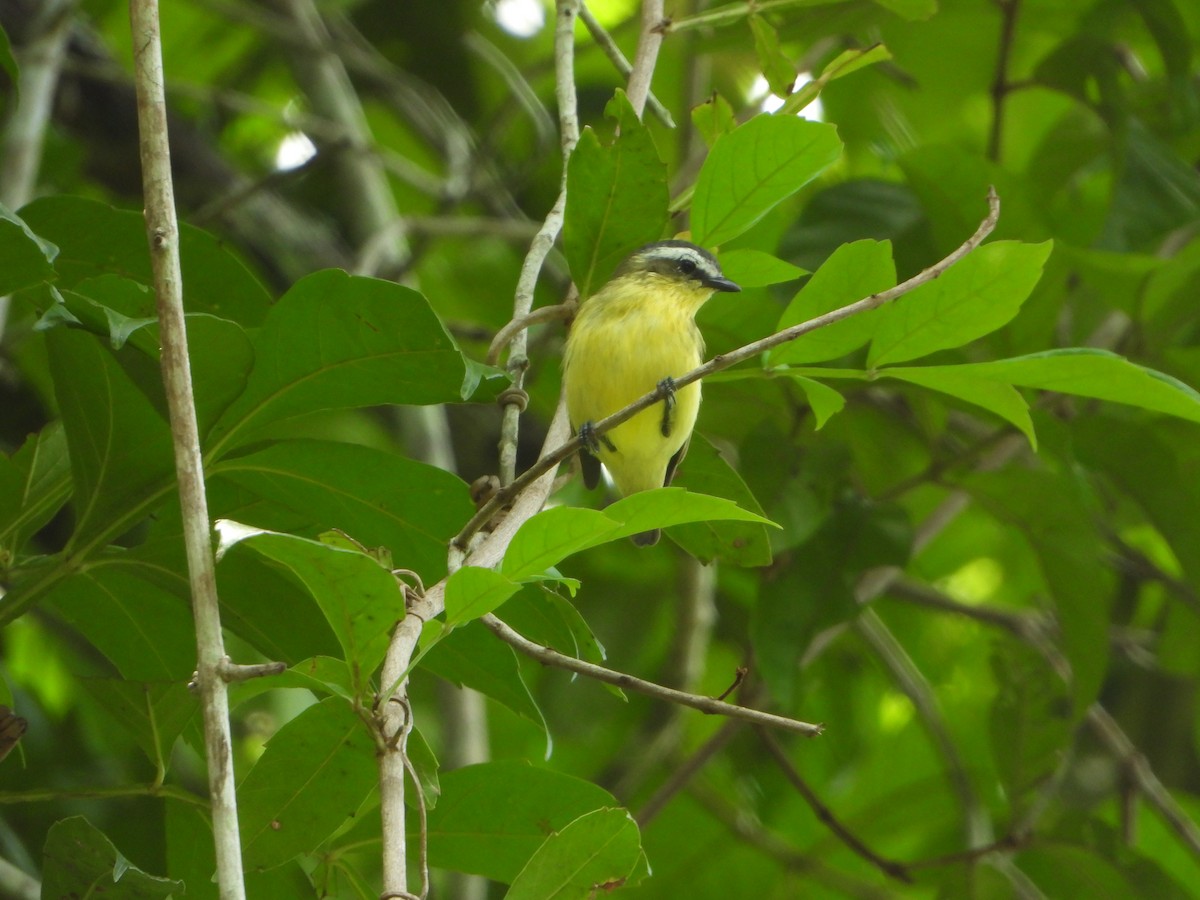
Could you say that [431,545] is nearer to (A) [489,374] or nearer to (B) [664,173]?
(A) [489,374]

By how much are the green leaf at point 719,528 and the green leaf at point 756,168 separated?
18.6 inches

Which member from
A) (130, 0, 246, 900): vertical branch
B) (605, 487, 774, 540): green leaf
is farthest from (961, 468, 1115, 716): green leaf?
(130, 0, 246, 900): vertical branch

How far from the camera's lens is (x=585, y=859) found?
1.44m

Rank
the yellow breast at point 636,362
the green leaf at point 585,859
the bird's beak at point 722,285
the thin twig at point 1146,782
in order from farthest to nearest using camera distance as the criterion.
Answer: the thin twig at point 1146,782
the yellow breast at point 636,362
the bird's beak at point 722,285
the green leaf at point 585,859

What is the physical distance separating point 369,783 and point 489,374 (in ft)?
1.70

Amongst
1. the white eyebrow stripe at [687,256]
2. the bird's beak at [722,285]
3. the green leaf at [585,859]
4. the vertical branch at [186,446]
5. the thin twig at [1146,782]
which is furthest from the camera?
the thin twig at [1146,782]

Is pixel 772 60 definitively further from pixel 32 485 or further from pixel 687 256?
pixel 32 485

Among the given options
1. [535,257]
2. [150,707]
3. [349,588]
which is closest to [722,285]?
[535,257]

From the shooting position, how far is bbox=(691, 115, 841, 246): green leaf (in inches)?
66.3

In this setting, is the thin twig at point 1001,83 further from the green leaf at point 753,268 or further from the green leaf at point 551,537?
the green leaf at point 551,537

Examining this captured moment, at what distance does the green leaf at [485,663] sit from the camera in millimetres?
1792

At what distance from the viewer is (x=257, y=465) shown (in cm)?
174

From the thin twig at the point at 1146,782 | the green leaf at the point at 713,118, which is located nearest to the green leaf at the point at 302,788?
the green leaf at the point at 713,118

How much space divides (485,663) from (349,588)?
502 millimetres
